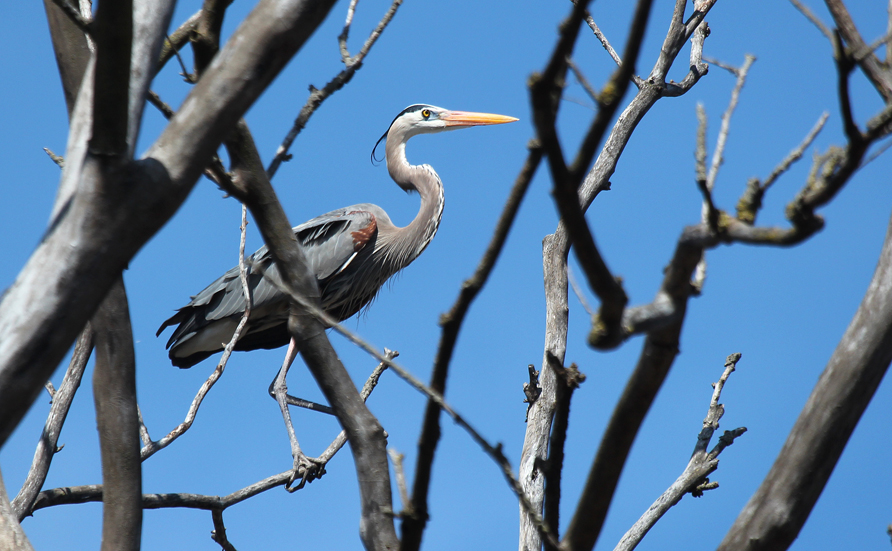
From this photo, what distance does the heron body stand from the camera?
6.70 meters

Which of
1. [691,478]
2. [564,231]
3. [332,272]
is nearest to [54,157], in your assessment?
[564,231]

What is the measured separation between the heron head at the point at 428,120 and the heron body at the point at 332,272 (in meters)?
0.23

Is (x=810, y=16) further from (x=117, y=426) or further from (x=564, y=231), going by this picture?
(x=117, y=426)

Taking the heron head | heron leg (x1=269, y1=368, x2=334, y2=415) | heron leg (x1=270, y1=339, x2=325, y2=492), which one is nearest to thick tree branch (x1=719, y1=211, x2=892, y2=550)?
heron leg (x1=270, y1=339, x2=325, y2=492)

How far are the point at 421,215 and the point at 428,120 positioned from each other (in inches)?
53.0

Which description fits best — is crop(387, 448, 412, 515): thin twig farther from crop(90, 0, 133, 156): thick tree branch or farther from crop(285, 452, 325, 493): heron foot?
crop(285, 452, 325, 493): heron foot

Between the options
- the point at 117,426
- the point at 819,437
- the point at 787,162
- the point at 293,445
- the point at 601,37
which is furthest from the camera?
the point at 293,445

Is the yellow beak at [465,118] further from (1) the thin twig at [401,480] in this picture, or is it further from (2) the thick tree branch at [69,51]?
(1) the thin twig at [401,480]

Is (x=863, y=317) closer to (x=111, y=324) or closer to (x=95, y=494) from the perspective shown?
(x=111, y=324)

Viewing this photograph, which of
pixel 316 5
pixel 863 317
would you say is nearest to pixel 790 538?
pixel 863 317

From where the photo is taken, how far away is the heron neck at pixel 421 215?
724 centimetres

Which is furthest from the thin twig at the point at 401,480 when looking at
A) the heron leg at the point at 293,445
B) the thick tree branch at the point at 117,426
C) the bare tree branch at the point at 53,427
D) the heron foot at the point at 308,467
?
the heron foot at the point at 308,467

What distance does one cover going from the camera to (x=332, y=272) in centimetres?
692

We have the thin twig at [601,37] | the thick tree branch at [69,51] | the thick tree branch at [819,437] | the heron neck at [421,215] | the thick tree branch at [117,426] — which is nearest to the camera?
the thick tree branch at [819,437]
